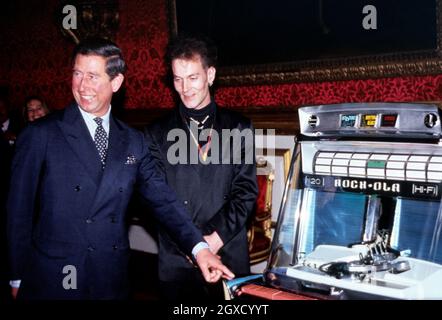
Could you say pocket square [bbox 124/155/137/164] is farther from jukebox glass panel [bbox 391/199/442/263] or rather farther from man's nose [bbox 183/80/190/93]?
jukebox glass panel [bbox 391/199/442/263]

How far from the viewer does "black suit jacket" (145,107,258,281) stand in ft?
8.41

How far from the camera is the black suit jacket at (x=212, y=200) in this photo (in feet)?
8.41

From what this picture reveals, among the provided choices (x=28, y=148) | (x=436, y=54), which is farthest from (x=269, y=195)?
(x=28, y=148)

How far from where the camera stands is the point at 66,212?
86.7 inches

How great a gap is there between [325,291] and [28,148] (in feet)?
4.08

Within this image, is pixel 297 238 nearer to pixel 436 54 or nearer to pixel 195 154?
pixel 195 154

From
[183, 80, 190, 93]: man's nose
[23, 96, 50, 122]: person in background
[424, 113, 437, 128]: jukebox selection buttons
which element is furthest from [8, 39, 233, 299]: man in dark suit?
[23, 96, 50, 122]: person in background

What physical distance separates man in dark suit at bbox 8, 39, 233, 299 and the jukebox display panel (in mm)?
399

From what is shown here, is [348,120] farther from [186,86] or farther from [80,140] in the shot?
[80,140]

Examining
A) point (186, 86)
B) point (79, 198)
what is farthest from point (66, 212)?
→ point (186, 86)

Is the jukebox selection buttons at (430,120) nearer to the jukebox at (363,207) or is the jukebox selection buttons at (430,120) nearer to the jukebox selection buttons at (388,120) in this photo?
the jukebox at (363,207)

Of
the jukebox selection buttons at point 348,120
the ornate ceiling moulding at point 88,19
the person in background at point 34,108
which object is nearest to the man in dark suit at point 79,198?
the jukebox selection buttons at point 348,120

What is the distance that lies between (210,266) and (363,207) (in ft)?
2.25
